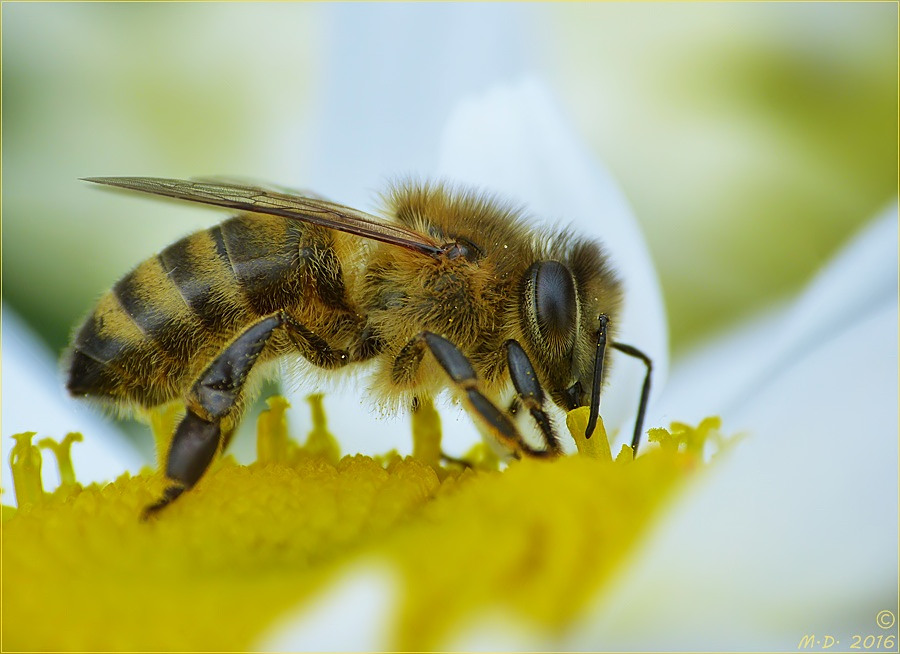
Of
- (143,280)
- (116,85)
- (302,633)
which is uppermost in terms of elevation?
(116,85)

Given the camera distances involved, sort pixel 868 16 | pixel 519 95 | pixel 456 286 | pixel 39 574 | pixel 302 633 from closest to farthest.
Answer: pixel 302 633, pixel 39 574, pixel 456 286, pixel 519 95, pixel 868 16

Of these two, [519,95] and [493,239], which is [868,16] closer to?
[519,95]

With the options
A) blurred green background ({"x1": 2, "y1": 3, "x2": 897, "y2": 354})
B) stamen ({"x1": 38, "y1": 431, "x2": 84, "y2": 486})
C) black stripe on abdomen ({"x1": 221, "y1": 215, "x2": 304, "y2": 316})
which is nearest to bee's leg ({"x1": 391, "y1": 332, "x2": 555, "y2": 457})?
black stripe on abdomen ({"x1": 221, "y1": 215, "x2": 304, "y2": 316})

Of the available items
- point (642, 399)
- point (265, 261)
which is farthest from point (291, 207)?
point (642, 399)

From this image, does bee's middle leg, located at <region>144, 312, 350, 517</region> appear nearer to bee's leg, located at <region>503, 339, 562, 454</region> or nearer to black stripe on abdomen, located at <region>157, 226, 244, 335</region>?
black stripe on abdomen, located at <region>157, 226, 244, 335</region>

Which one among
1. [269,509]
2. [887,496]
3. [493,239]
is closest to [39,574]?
[269,509]
